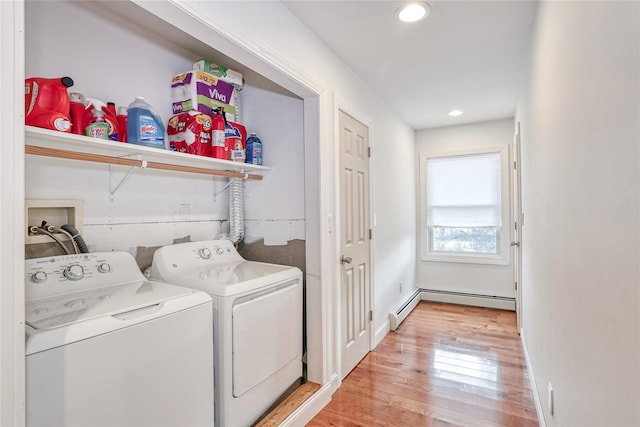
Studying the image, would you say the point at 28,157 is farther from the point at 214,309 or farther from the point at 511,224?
the point at 511,224

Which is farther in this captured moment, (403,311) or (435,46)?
(403,311)

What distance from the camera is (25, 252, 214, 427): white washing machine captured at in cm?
100

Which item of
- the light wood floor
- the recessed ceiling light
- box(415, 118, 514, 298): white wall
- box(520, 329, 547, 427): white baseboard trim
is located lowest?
the light wood floor

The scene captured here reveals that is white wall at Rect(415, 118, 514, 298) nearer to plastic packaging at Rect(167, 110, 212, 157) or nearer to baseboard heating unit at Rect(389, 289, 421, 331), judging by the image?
baseboard heating unit at Rect(389, 289, 421, 331)

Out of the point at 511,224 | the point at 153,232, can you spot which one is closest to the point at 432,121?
the point at 511,224

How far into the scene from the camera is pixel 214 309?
1.63m

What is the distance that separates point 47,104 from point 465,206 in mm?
4342

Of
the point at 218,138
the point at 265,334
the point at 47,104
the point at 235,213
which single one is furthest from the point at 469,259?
the point at 47,104

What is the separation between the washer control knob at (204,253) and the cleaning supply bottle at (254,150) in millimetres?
670

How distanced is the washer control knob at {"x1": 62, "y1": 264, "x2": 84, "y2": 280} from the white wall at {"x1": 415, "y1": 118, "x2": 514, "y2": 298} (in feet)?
13.3

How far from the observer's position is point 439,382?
96.2 inches

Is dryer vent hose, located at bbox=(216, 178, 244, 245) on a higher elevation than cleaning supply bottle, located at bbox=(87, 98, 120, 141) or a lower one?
lower

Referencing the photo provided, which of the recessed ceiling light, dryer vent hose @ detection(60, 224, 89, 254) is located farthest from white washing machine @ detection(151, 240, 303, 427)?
the recessed ceiling light

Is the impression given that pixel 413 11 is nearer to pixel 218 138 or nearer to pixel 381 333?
pixel 218 138
